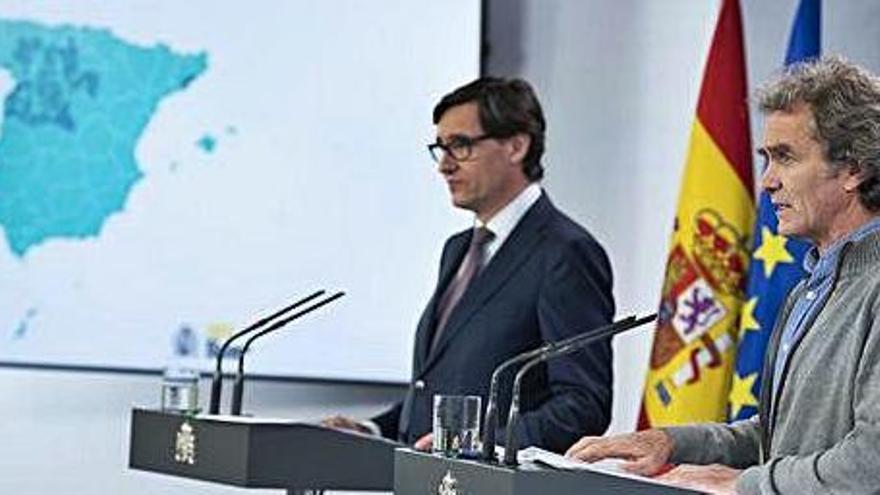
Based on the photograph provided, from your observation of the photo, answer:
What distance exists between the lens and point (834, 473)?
2.31 metres

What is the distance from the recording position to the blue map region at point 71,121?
4.95 m

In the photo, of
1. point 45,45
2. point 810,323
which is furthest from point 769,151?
point 45,45

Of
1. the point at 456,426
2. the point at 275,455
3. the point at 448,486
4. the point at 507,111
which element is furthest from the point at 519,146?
the point at 448,486

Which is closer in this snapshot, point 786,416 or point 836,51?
point 786,416

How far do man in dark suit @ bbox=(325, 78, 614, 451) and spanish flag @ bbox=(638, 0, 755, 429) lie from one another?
0.92 metres

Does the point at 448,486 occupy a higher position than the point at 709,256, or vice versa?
the point at 709,256

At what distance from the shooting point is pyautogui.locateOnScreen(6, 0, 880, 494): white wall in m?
5.09

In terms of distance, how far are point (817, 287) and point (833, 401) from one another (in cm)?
19

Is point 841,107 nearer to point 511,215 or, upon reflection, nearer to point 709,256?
point 511,215

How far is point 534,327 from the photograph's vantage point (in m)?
3.56

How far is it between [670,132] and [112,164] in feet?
5.12

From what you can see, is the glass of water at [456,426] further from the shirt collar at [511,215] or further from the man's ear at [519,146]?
the man's ear at [519,146]

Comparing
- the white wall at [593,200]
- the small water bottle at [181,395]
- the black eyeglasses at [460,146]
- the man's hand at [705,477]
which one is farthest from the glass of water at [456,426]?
the white wall at [593,200]

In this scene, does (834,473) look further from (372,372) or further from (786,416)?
(372,372)
